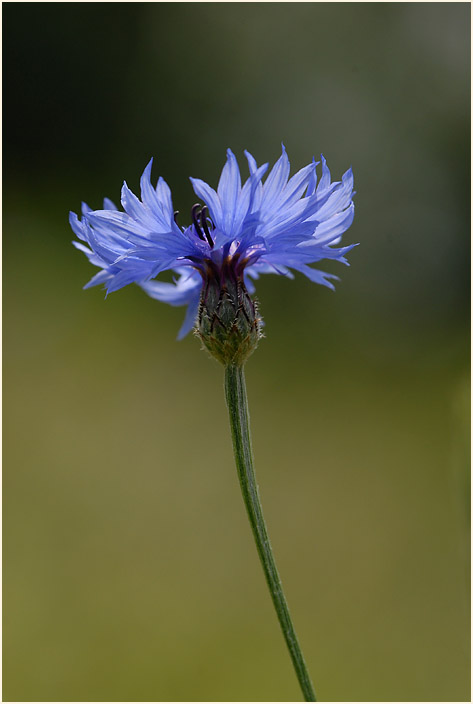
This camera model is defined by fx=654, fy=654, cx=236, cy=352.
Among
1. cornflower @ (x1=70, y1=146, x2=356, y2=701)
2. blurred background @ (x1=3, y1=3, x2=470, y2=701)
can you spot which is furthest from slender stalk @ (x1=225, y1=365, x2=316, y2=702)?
blurred background @ (x1=3, y1=3, x2=470, y2=701)

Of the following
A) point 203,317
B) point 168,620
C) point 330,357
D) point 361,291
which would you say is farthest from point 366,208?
point 203,317

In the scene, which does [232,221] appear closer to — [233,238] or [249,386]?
[233,238]

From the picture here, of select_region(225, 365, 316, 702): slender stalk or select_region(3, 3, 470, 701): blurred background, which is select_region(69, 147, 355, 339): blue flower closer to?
select_region(225, 365, 316, 702): slender stalk

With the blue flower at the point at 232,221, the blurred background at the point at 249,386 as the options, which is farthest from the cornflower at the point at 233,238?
the blurred background at the point at 249,386

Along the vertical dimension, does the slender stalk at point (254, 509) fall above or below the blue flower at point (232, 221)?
below

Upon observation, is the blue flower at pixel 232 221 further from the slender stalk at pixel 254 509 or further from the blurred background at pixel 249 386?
the blurred background at pixel 249 386

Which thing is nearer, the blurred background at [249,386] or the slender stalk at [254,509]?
the slender stalk at [254,509]

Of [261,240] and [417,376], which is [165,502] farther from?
[261,240]
